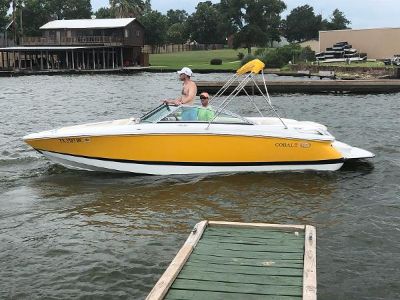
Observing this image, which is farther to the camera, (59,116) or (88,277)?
(59,116)

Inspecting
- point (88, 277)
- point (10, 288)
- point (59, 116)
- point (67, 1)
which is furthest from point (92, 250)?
point (67, 1)

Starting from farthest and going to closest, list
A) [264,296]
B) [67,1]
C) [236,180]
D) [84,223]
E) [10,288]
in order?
[67,1] < [236,180] < [84,223] < [10,288] < [264,296]

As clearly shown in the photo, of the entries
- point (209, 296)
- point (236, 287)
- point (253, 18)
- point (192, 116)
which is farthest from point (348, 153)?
point (253, 18)

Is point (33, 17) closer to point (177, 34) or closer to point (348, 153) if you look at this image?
point (177, 34)

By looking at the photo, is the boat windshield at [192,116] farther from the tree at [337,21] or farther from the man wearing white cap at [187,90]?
the tree at [337,21]

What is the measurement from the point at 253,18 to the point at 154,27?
24002 mm

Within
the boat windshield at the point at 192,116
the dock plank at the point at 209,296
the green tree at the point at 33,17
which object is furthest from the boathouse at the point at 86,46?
the dock plank at the point at 209,296

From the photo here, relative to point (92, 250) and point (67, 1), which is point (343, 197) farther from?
point (67, 1)

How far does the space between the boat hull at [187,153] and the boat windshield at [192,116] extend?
1.44 feet

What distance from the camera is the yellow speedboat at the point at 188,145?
1229cm

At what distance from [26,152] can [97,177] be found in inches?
192

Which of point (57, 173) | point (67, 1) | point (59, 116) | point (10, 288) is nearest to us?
point (10, 288)

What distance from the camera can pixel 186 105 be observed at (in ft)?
41.5

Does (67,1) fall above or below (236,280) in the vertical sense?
above
